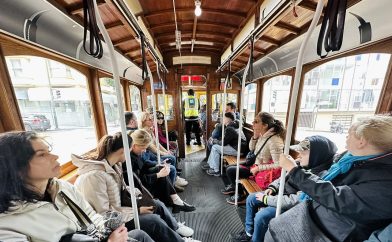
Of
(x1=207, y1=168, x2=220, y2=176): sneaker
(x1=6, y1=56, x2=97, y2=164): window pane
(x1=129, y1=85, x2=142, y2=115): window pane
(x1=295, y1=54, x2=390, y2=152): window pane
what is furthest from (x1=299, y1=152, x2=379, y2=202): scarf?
(x1=129, y1=85, x2=142, y2=115): window pane

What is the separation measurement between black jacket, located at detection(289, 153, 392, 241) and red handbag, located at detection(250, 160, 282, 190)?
99 centimetres

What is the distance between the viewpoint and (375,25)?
140 cm

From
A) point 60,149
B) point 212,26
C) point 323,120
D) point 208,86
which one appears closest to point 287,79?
point 323,120

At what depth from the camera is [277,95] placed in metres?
3.95

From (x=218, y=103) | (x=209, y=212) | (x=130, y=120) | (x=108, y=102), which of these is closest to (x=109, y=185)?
(x=130, y=120)

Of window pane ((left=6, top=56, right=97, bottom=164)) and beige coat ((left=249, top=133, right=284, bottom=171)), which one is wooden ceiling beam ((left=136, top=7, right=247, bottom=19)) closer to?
→ window pane ((left=6, top=56, right=97, bottom=164))

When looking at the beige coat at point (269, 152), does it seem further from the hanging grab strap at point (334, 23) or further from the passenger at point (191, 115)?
the passenger at point (191, 115)

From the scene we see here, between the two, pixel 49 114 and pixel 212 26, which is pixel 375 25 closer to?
pixel 212 26

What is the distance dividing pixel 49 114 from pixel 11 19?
138cm

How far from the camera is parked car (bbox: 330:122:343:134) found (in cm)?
249

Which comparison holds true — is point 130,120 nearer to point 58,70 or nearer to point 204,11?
point 58,70

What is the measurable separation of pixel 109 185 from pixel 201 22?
302cm

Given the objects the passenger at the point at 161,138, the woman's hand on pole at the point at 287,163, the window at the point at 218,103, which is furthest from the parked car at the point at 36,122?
the window at the point at 218,103

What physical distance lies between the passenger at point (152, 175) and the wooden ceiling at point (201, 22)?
1.30 m
